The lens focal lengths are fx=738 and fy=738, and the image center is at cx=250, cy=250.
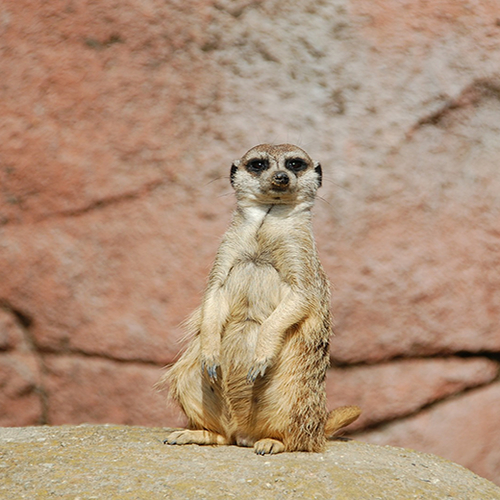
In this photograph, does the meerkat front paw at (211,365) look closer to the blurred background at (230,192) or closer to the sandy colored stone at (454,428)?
the blurred background at (230,192)

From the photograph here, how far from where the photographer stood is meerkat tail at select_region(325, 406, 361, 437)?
296cm

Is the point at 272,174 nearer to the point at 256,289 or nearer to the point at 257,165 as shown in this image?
the point at 257,165

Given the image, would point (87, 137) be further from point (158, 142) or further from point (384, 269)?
point (384, 269)

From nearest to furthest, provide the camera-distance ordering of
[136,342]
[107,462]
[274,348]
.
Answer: [107,462] → [274,348] → [136,342]

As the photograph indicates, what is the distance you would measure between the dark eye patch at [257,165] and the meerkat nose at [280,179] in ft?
0.44

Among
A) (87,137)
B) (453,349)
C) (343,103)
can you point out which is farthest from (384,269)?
(87,137)

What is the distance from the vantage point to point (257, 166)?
111 inches

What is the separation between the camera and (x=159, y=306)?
3682 mm

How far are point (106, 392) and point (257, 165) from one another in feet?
5.09

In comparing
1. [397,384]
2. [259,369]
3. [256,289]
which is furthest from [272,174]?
[397,384]

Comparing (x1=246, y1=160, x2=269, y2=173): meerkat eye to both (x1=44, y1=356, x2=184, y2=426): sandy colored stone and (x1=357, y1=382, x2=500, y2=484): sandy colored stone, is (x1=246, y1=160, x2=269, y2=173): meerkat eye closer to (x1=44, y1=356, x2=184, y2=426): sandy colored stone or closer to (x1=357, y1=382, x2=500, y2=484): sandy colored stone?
(x1=44, y1=356, x2=184, y2=426): sandy colored stone

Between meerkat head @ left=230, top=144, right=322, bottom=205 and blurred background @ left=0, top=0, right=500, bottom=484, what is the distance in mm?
830

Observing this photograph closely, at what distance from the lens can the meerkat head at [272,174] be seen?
275 cm

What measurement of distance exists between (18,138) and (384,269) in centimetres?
197
